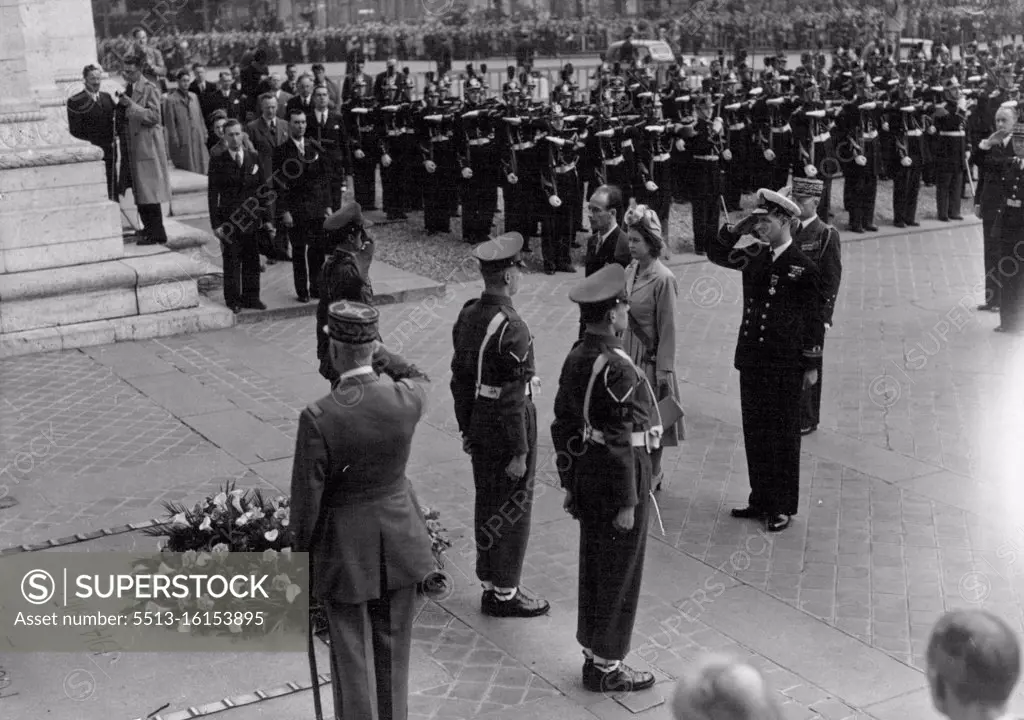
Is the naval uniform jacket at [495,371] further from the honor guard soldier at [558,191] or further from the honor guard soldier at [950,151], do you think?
the honor guard soldier at [950,151]

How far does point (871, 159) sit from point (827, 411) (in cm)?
795

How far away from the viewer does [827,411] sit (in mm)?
10008

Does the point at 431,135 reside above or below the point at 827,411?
above

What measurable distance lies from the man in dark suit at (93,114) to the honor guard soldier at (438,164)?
385 cm

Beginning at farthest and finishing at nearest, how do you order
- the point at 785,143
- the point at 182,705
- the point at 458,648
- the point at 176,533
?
the point at 785,143 → the point at 176,533 → the point at 458,648 → the point at 182,705

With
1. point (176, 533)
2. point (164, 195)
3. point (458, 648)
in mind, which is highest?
point (164, 195)

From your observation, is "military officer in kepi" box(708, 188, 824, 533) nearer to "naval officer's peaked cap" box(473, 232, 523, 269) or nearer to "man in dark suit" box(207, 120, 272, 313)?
"naval officer's peaked cap" box(473, 232, 523, 269)

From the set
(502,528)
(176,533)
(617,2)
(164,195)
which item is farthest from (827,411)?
(617,2)

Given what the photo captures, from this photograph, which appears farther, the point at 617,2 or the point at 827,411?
the point at 617,2

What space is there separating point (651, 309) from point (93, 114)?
29.3 feet

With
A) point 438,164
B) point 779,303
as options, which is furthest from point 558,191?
point 779,303

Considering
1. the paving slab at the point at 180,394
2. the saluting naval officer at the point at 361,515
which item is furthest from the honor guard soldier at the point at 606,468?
A: the paving slab at the point at 180,394

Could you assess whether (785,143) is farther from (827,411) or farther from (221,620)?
(221,620)

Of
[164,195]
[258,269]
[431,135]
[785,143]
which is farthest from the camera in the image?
[785,143]
